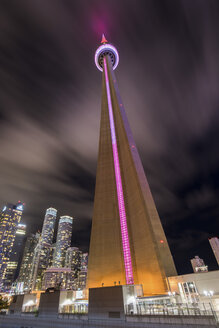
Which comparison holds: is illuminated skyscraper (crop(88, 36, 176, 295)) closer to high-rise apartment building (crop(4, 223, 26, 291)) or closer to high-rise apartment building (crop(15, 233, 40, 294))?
high-rise apartment building (crop(4, 223, 26, 291))

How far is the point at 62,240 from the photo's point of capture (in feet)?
540

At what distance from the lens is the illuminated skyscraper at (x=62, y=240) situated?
5887 inches

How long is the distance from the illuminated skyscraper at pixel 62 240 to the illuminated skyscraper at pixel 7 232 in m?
54.1

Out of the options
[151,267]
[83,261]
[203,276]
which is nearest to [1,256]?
[83,261]

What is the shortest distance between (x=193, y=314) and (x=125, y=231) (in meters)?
15.2

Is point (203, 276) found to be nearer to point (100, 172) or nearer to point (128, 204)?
point (128, 204)

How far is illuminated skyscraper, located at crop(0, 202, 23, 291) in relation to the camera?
9825 centimetres

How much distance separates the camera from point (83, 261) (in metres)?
136

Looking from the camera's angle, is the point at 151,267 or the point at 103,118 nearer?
the point at 151,267

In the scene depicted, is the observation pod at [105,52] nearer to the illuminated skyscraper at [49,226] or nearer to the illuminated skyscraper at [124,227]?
the illuminated skyscraper at [124,227]

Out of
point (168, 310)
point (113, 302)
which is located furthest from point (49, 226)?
point (168, 310)

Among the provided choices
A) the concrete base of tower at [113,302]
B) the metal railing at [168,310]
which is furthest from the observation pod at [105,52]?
the metal railing at [168,310]

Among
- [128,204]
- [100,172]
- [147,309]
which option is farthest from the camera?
[100,172]

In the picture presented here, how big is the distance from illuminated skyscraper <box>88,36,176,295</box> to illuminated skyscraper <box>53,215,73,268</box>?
14636cm
